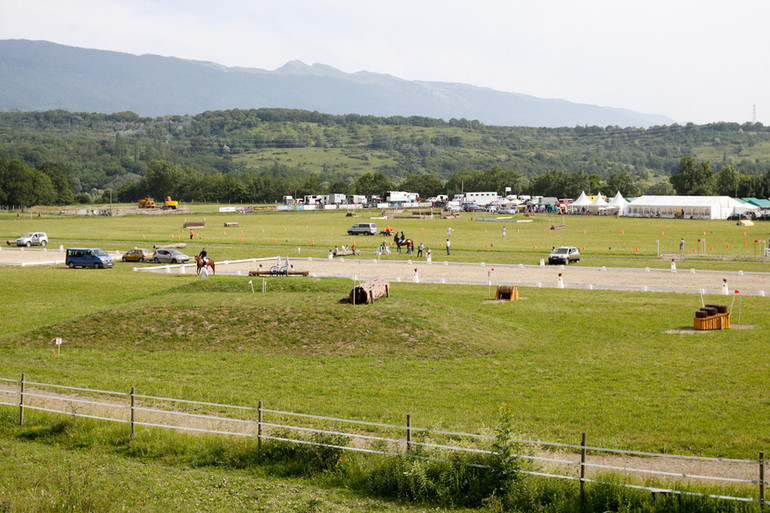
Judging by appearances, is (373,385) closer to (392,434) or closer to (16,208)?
(392,434)

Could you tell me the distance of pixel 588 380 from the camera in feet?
69.6

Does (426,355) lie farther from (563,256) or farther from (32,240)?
(32,240)

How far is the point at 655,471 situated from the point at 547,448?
2.14m

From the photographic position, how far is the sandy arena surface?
145 ft

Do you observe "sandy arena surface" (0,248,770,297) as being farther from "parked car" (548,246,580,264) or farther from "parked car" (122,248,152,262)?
"parked car" (548,246,580,264)

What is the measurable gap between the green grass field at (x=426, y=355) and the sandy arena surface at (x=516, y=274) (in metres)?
4.22

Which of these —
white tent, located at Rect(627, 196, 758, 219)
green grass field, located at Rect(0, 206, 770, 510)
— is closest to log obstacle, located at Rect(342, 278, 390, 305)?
green grass field, located at Rect(0, 206, 770, 510)

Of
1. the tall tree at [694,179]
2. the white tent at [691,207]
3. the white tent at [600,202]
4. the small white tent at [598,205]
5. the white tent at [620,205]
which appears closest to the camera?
the white tent at [691,207]

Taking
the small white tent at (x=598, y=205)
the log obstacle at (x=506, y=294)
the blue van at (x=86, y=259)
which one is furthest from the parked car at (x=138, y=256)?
the small white tent at (x=598, y=205)

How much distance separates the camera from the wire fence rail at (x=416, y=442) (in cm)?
1241

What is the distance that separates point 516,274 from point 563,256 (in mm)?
9026

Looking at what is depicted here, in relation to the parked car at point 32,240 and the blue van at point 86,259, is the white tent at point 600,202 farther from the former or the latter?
the blue van at point 86,259

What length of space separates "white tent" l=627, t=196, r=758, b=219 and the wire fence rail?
4956 inches

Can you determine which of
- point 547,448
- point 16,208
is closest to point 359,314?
point 547,448
